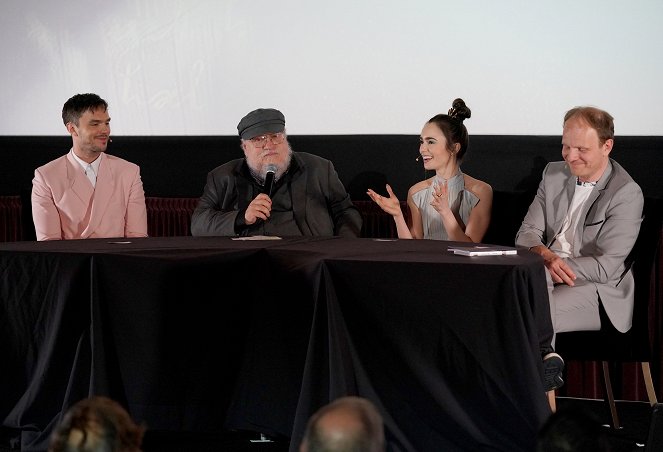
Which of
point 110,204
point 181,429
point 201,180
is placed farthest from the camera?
point 201,180

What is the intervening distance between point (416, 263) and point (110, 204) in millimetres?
1609

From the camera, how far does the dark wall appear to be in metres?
4.23

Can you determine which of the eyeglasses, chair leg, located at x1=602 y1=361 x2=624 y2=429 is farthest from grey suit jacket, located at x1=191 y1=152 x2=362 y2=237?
chair leg, located at x1=602 y1=361 x2=624 y2=429

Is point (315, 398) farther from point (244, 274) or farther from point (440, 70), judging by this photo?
point (440, 70)

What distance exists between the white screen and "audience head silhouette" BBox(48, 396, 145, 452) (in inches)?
123

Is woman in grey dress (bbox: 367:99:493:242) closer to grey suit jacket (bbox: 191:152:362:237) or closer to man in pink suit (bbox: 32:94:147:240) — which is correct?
grey suit jacket (bbox: 191:152:362:237)

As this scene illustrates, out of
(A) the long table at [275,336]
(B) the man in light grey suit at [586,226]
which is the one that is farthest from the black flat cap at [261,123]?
(B) the man in light grey suit at [586,226]

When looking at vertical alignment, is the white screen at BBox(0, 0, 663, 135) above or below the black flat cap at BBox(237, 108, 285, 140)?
above

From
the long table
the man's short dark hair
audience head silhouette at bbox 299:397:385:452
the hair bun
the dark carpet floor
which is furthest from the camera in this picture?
the hair bun

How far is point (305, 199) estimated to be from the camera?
3.91 meters

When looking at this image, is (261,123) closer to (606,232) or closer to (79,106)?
(79,106)

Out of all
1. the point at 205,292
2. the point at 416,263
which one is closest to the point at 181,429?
the point at 205,292

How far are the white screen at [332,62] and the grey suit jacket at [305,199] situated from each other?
2.10 feet

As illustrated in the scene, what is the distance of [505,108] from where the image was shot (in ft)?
14.2
